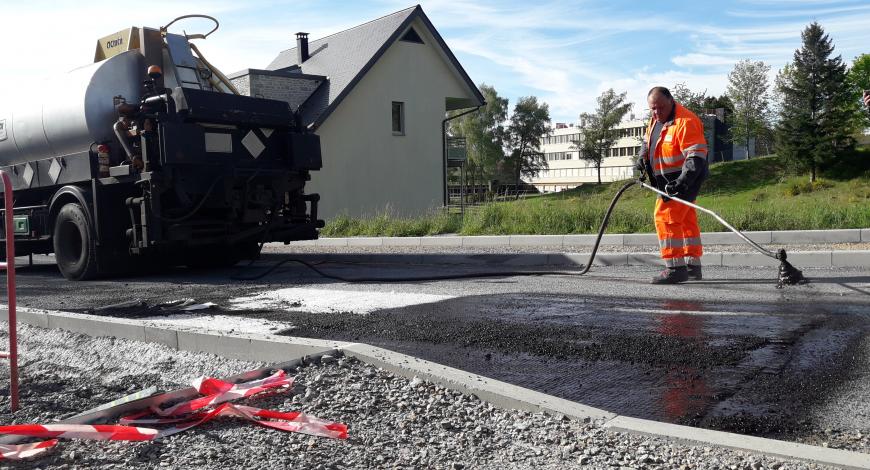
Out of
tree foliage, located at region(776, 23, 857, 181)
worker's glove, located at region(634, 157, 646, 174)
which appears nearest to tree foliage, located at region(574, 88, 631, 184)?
tree foliage, located at region(776, 23, 857, 181)

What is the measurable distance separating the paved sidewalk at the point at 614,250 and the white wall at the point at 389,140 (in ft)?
47.0

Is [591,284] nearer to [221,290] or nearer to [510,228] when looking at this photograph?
[221,290]

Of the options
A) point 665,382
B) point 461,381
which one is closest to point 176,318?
point 461,381

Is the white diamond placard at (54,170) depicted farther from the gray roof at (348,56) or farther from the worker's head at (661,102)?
the gray roof at (348,56)

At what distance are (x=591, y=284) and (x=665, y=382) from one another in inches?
154

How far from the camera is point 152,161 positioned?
29.5ft

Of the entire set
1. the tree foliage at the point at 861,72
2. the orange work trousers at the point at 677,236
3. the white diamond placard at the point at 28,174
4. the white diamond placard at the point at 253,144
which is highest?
the tree foliage at the point at 861,72

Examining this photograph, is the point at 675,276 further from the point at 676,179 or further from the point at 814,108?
the point at 814,108

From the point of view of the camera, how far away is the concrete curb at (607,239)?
10.5 meters

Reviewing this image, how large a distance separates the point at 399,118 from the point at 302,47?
5.37 meters

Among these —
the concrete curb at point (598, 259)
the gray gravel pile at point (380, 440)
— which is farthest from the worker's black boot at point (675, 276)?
the gray gravel pile at point (380, 440)

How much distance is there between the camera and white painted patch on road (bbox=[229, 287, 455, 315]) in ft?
21.6

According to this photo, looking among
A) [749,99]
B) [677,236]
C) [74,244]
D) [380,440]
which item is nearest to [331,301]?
[677,236]

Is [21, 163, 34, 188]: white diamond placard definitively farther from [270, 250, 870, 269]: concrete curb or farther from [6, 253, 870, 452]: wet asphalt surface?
[270, 250, 870, 269]: concrete curb
